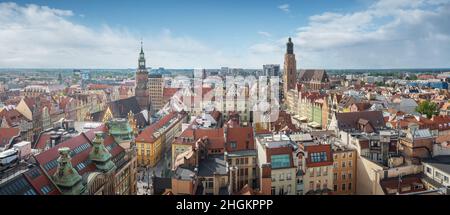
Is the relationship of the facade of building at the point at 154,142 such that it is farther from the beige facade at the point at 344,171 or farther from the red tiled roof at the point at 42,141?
the beige facade at the point at 344,171

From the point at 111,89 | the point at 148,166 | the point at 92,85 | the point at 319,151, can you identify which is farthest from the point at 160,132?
the point at 92,85

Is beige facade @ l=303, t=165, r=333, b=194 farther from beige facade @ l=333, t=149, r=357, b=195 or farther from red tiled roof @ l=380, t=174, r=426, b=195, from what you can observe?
red tiled roof @ l=380, t=174, r=426, b=195

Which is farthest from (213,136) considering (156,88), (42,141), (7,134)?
(156,88)

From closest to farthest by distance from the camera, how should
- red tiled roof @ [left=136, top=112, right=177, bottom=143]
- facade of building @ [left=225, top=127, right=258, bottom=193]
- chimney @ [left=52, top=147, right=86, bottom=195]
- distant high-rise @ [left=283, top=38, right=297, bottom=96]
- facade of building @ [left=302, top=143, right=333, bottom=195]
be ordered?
chimney @ [left=52, top=147, right=86, bottom=195] < facade of building @ [left=302, top=143, right=333, bottom=195] < facade of building @ [left=225, top=127, right=258, bottom=193] < red tiled roof @ [left=136, top=112, right=177, bottom=143] < distant high-rise @ [left=283, top=38, right=297, bottom=96]

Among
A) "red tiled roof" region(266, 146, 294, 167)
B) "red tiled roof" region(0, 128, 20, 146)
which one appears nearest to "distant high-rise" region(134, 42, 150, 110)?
"red tiled roof" region(0, 128, 20, 146)

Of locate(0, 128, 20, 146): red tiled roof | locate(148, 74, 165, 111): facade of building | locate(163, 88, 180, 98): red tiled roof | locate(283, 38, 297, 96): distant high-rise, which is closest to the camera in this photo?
locate(0, 128, 20, 146): red tiled roof

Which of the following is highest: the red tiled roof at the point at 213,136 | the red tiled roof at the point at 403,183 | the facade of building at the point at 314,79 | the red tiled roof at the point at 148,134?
the facade of building at the point at 314,79

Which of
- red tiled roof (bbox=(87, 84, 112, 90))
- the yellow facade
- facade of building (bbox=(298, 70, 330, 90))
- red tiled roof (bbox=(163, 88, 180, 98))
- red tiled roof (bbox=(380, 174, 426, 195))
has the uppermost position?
facade of building (bbox=(298, 70, 330, 90))

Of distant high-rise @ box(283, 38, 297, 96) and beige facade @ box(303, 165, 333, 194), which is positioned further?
distant high-rise @ box(283, 38, 297, 96)

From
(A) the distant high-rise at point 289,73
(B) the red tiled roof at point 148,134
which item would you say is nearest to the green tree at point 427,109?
(A) the distant high-rise at point 289,73
